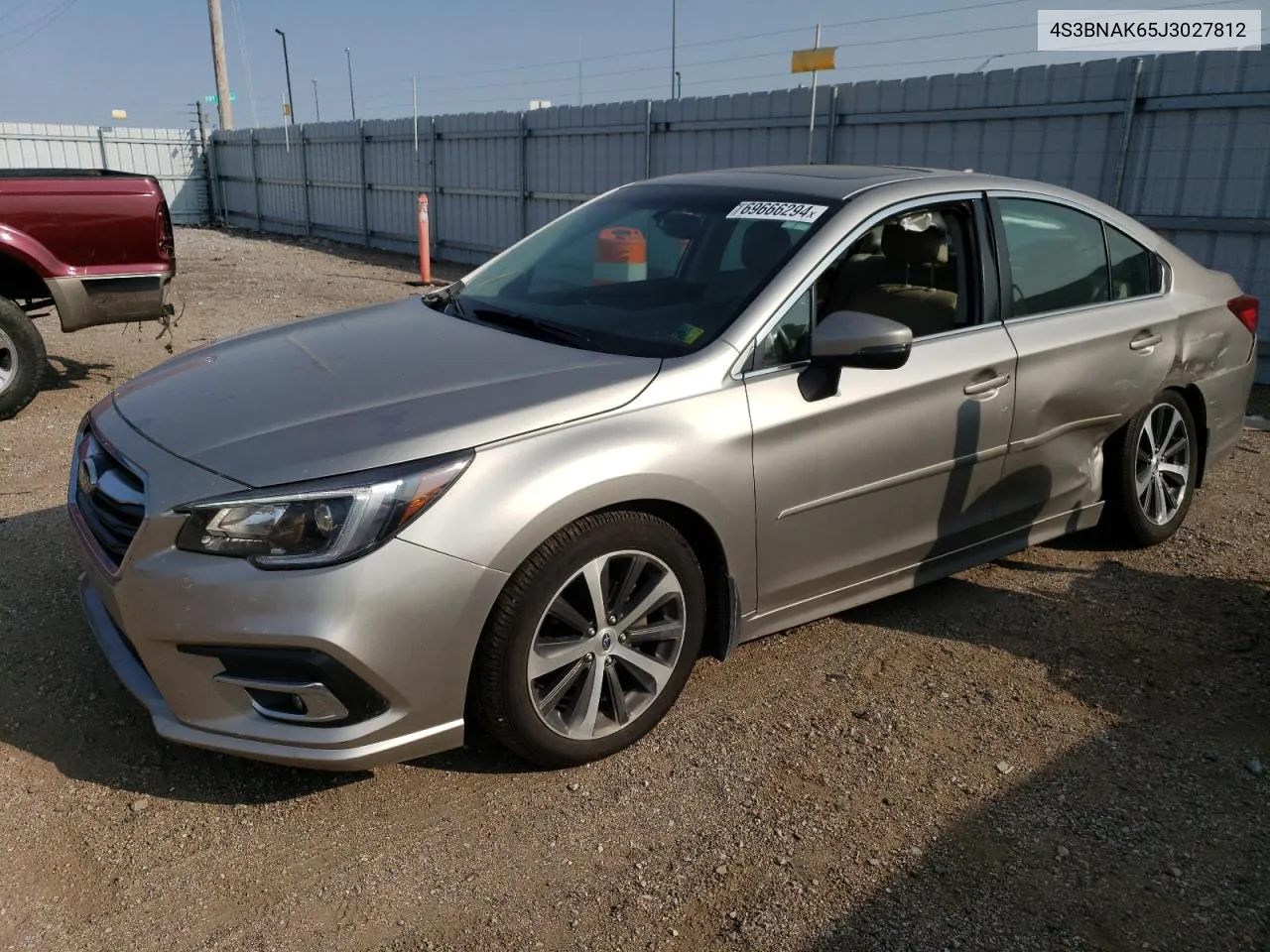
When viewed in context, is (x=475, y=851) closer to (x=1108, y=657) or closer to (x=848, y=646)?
(x=848, y=646)

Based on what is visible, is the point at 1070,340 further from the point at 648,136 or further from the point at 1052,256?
the point at 648,136

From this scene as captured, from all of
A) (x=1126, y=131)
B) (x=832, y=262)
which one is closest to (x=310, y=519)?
(x=832, y=262)

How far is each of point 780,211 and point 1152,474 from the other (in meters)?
2.26

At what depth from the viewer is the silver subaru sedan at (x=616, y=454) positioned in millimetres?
2570

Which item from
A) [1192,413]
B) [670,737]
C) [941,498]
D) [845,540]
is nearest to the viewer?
[670,737]

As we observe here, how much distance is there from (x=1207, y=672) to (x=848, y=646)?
4.21 ft

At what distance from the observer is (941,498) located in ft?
12.3

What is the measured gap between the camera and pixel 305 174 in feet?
68.8

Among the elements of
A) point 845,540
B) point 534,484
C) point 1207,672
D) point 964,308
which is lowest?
point 1207,672

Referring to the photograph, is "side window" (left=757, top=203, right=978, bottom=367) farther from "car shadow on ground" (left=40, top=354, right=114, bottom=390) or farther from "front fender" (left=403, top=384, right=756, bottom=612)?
"car shadow on ground" (left=40, top=354, right=114, bottom=390)

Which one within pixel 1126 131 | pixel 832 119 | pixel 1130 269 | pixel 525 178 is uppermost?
pixel 832 119

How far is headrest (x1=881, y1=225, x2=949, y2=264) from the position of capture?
3.75 m

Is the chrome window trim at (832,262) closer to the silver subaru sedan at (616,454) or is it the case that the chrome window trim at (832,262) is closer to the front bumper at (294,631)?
the silver subaru sedan at (616,454)

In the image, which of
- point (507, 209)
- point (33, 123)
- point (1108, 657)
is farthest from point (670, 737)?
point (33, 123)
